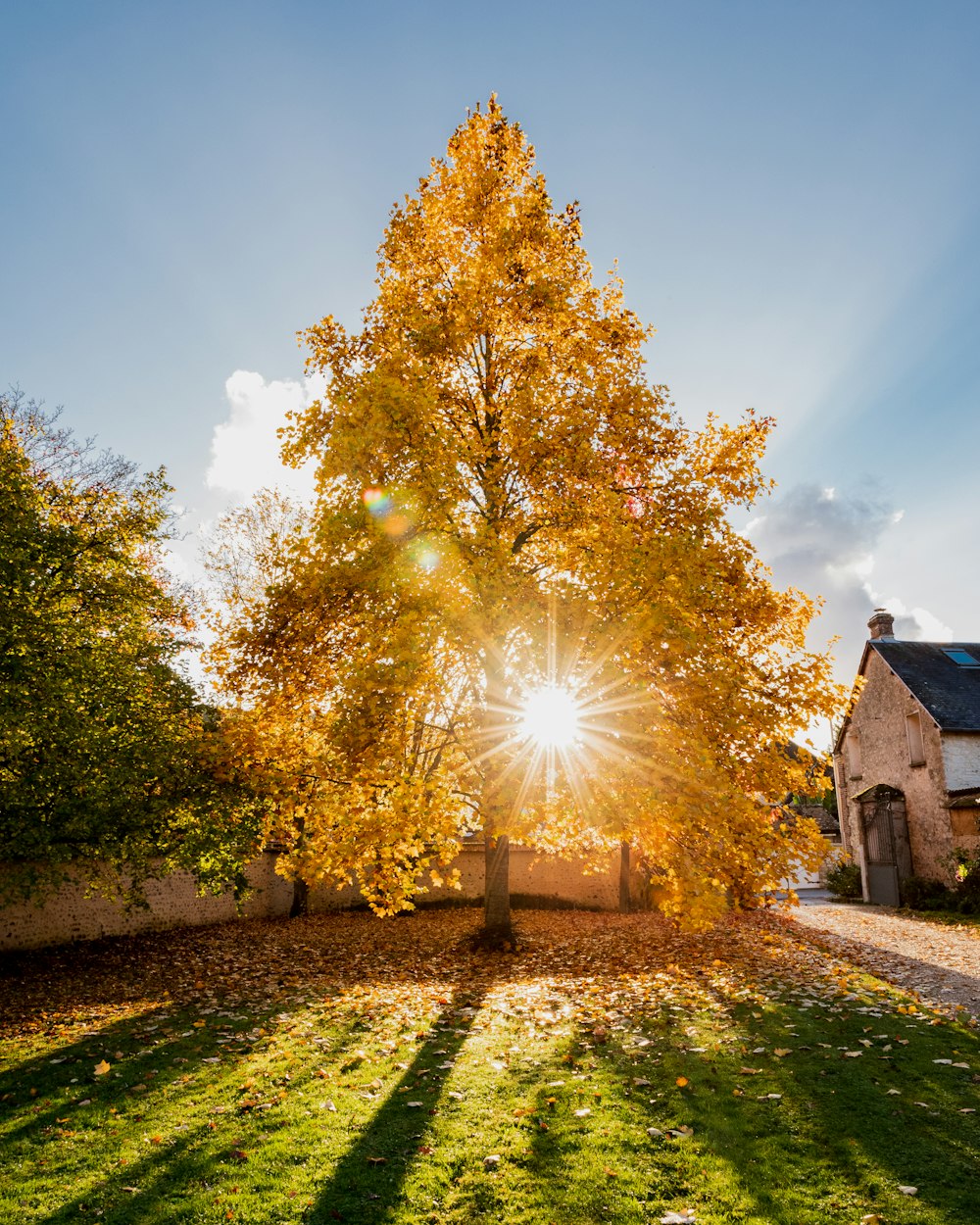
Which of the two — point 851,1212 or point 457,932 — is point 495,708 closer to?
point 851,1212

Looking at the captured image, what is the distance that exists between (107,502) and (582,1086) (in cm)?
1022

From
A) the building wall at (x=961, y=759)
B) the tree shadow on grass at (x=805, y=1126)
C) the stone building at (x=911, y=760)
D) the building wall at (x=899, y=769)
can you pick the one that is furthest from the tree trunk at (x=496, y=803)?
the building wall at (x=961, y=759)

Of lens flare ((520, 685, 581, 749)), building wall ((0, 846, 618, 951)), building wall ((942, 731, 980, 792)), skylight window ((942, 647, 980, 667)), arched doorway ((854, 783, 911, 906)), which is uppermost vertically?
skylight window ((942, 647, 980, 667))

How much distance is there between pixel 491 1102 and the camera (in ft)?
20.9

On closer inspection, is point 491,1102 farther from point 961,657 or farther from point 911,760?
point 961,657

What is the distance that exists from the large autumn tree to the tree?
163cm

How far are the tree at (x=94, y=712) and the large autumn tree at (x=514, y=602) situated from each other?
1.63m

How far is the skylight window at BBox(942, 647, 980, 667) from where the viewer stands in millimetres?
28438

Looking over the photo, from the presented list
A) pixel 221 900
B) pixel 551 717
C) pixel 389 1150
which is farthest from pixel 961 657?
pixel 389 1150

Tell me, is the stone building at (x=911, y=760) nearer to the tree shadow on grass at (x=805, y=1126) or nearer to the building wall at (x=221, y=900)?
the building wall at (x=221, y=900)

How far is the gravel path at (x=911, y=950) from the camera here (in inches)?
430

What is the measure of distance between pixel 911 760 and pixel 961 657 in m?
5.84

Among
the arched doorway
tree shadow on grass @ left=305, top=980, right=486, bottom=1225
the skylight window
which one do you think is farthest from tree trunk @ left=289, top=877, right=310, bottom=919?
the skylight window

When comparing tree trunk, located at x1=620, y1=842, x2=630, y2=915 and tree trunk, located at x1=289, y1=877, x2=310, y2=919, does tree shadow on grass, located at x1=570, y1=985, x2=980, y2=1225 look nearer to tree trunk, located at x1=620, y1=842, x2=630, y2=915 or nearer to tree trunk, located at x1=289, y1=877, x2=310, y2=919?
tree trunk, located at x1=620, y1=842, x2=630, y2=915
